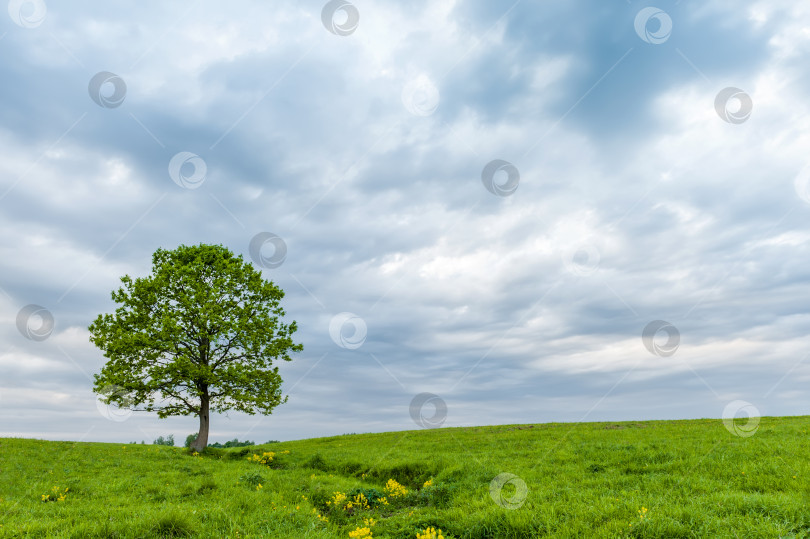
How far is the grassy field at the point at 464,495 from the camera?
9227 millimetres

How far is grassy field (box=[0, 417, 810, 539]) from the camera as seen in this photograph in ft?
30.3

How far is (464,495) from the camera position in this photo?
12805 mm

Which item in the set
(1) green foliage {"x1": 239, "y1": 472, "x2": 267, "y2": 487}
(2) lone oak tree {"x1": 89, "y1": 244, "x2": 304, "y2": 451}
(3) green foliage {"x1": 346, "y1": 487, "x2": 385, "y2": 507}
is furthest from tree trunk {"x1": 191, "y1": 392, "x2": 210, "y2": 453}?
(3) green foliage {"x1": 346, "y1": 487, "x2": 385, "y2": 507}

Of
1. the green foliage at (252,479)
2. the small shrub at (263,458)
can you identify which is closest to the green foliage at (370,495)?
the green foliage at (252,479)

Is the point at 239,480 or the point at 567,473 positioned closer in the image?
the point at 567,473

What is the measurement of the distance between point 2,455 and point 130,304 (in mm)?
10523

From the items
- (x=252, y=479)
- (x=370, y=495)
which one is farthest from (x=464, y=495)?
(x=252, y=479)

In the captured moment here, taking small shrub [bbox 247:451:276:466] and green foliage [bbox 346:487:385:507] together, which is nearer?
green foliage [bbox 346:487:385:507]

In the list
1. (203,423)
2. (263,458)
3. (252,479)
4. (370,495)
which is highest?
(203,423)

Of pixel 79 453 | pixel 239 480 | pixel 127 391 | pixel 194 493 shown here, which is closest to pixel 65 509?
pixel 194 493

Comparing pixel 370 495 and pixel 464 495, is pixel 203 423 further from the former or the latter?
pixel 464 495

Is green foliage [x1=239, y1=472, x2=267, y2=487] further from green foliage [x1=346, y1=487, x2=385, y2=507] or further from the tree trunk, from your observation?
the tree trunk

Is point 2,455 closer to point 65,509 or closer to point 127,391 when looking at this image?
point 127,391

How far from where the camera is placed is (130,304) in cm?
3045
